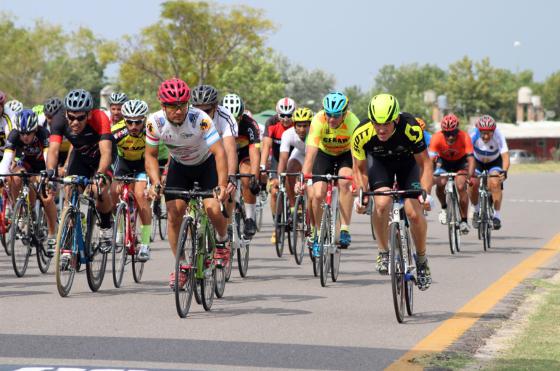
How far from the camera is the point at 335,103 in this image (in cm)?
1329

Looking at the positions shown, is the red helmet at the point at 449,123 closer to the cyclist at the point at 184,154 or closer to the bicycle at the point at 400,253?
the cyclist at the point at 184,154

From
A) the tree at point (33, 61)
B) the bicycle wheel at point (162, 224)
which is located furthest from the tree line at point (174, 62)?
the bicycle wheel at point (162, 224)

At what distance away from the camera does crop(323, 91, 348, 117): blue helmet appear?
13297 mm

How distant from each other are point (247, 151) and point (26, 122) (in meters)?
3.10

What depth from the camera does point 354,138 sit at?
1060 centimetres

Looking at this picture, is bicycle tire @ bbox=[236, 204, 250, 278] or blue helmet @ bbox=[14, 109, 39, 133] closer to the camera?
bicycle tire @ bbox=[236, 204, 250, 278]

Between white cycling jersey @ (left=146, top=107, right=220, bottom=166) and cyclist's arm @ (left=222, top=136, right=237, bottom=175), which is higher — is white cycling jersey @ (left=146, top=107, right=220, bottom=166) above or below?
above

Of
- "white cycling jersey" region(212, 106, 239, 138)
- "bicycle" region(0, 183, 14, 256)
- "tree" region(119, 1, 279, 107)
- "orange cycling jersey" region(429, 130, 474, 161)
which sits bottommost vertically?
"bicycle" region(0, 183, 14, 256)

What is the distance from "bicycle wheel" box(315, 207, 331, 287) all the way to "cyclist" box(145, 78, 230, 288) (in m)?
1.81

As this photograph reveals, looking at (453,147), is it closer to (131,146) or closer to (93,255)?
(131,146)

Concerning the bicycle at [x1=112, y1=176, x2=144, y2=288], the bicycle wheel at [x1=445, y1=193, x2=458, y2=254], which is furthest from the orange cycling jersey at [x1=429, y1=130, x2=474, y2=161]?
the bicycle at [x1=112, y1=176, x2=144, y2=288]

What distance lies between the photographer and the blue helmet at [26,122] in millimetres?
14141

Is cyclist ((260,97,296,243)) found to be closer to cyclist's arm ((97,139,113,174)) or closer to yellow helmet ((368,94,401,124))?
cyclist's arm ((97,139,113,174))

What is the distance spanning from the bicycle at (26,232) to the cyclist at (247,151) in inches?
87.7
